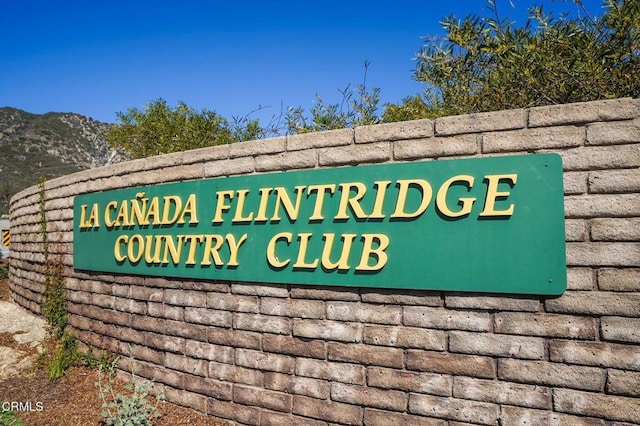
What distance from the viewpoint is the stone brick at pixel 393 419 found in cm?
294

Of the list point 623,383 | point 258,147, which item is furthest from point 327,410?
point 258,147

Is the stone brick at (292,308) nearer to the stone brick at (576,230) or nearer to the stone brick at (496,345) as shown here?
the stone brick at (496,345)

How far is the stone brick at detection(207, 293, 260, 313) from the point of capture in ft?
A: 12.1

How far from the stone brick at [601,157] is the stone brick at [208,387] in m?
3.29

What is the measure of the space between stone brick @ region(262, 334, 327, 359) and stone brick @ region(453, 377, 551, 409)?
106 centimetres

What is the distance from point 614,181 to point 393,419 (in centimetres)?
220

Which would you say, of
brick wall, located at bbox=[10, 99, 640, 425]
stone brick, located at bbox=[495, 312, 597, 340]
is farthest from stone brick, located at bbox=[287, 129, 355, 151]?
stone brick, located at bbox=[495, 312, 597, 340]

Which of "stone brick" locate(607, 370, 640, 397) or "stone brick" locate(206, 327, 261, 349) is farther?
"stone brick" locate(206, 327, 261, 349)

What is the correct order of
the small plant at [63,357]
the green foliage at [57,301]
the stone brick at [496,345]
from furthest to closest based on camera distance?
the green foliage at [57,301] → the small plant at [63,357] → the stone brick at [496,345]

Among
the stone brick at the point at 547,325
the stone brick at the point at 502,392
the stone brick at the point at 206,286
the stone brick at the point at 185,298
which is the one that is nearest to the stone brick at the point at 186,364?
the stone brick at the point at 185,298

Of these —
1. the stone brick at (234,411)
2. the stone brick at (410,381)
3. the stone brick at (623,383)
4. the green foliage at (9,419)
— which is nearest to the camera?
the stone brick at (623,383)

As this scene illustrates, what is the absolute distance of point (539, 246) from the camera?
2664 millimetres

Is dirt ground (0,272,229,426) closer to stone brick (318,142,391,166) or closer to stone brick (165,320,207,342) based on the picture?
stone brick (165,320,207,342)

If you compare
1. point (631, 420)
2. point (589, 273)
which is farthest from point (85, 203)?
point (631, 420)
